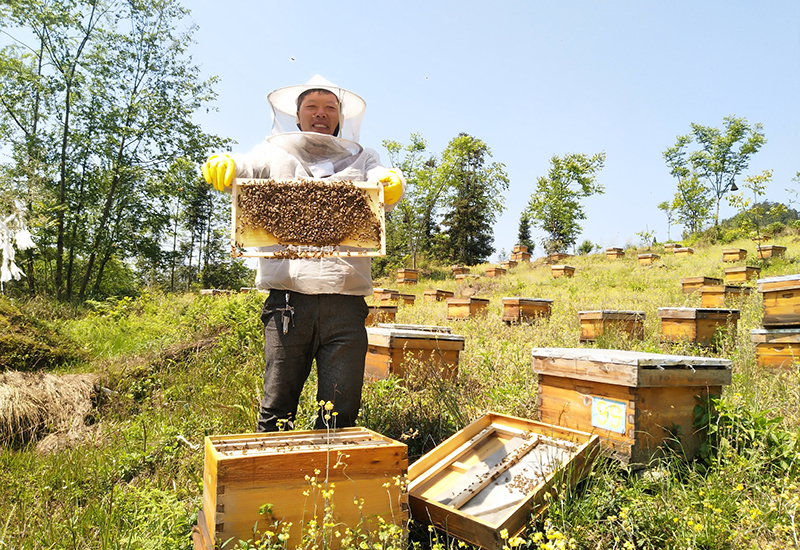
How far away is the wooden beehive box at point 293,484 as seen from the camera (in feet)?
6.14

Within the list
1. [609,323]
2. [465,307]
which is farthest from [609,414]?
[465,307]

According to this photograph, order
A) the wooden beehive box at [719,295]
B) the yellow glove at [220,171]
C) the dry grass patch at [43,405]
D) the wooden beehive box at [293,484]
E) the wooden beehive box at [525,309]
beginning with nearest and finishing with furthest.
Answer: the wooden beehive box at [293,484], the yellow glove at [220,171], the dry grass patch at [43,405], the wooden beehive box at [719,295], the wooden beehive box at [525,309]

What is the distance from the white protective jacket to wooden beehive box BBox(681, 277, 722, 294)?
32.2 feet

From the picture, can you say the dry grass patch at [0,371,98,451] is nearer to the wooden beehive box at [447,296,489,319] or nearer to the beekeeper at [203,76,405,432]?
the beekeeper at [203,76,405,432]

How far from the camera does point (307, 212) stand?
264 cm

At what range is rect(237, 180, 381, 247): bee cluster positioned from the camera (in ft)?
8.63

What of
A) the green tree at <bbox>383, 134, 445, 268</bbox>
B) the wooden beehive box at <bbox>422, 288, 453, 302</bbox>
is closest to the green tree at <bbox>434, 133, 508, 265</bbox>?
the green tree at <bbox>383, 134, 445, 268</bbox>

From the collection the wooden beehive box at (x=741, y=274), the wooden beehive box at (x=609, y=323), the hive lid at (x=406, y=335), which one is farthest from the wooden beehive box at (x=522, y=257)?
the hive lid at (x=406, y=335)

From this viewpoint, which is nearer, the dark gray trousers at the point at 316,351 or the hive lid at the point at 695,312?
the dark gray trousers at the point at 316,351

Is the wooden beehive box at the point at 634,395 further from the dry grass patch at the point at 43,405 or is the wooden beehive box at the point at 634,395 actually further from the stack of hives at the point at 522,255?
the stack of hives at the point at 522,255

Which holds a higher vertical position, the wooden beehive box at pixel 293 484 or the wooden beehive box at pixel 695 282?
the wooden beehive box at pixel 695 282

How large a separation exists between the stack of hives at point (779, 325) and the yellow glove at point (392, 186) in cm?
483

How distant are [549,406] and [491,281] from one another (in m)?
15.7

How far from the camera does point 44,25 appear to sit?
1827 cm
